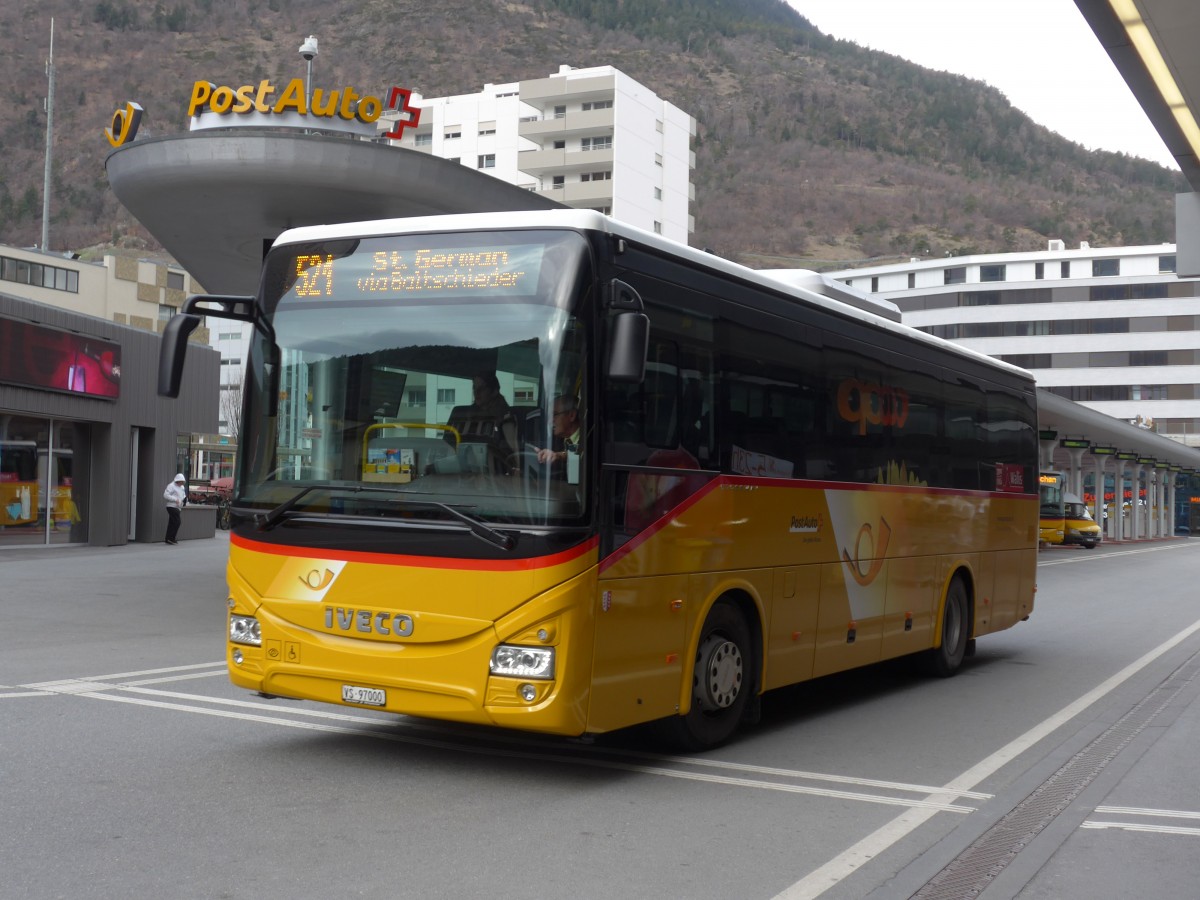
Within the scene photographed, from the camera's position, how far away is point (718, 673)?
27.7 ft

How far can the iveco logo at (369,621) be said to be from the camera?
23.9 ft

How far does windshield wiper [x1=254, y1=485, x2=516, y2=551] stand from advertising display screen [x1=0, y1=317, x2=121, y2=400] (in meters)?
21.5

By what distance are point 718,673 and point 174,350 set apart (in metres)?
3.78

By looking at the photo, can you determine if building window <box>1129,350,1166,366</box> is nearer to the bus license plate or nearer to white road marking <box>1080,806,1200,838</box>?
white road marking <box>1080,806,1200,838</box>

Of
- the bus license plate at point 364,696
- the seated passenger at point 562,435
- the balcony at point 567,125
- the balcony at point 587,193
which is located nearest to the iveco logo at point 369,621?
the bus license plate at point 364,696

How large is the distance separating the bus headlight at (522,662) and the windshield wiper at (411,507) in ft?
1.76

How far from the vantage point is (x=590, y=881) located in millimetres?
5645

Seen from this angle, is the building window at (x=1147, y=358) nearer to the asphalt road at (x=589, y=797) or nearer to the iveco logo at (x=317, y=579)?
the asphalt road at (x=589, y=797)

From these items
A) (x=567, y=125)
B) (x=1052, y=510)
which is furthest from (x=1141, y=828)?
(x=567, y=125)

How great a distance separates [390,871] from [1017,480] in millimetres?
10522

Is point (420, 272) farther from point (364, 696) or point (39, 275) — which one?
point (39, 275)

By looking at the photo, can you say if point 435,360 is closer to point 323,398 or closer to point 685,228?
point 323,398

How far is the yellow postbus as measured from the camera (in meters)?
7.07

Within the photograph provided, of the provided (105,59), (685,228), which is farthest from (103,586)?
(105,59)
